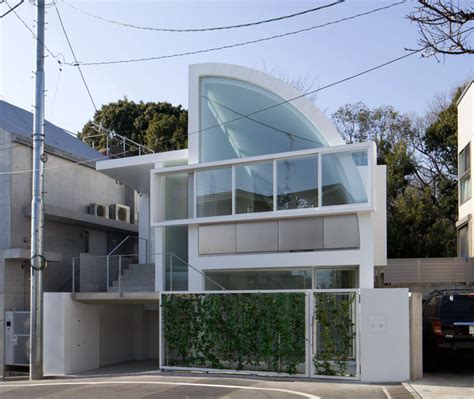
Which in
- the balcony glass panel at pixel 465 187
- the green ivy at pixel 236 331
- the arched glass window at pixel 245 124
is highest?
the arched glass window at pixel 245 124

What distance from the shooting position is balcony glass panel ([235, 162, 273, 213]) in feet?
53.0

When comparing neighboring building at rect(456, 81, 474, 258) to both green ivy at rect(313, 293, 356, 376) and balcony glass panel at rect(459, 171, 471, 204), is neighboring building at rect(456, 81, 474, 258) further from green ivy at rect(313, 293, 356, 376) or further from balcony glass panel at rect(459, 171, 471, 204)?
green ivy at rect(313, 293, 356, 376)

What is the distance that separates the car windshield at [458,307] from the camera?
12.5 m

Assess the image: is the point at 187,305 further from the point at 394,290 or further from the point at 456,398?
the point at 456,398

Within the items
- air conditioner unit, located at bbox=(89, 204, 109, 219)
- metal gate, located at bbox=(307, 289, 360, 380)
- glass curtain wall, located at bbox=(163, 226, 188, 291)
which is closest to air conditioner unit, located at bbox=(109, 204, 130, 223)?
air conditioner unit, located at bbox=(89, 204, 109, 219)

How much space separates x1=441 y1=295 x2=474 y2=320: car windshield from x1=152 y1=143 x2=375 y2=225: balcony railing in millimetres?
3133

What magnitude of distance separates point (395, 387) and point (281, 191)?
5.97 metres

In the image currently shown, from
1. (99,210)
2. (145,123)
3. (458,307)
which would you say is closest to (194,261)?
(458,307)

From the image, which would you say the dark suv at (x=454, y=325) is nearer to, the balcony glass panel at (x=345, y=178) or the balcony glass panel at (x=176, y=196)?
the balcony glass panel at (x=345, y=178)

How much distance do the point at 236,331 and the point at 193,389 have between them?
249 cm

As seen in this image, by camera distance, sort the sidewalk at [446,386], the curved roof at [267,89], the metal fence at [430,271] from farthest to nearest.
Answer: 1. the metal fence at [430,271]
2. the curved roof at [267,89]
3. the sidewalk at [446,386]

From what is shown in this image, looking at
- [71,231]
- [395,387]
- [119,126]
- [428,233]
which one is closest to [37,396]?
[395,387]

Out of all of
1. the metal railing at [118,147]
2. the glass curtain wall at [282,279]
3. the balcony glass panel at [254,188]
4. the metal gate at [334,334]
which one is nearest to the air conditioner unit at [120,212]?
the metal railing at [118,147]

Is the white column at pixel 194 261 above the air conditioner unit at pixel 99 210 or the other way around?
the other way around
